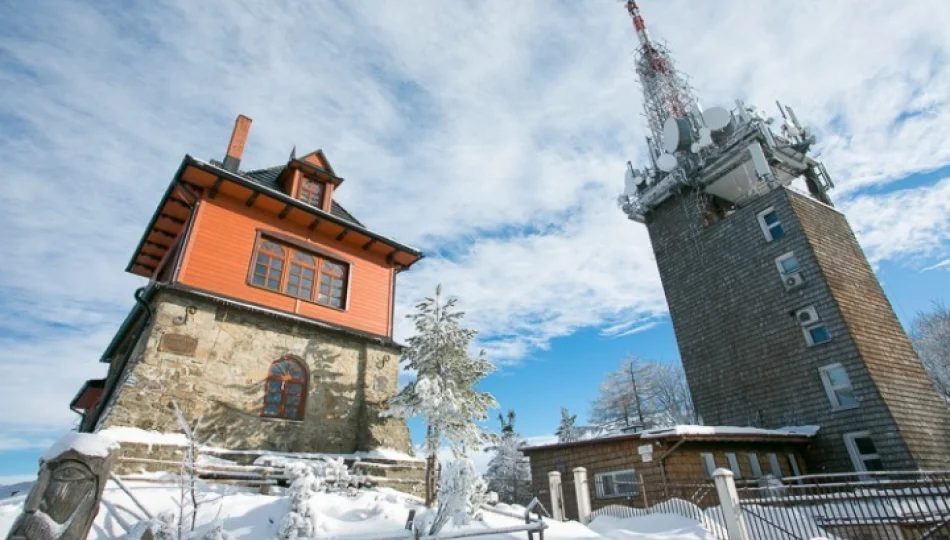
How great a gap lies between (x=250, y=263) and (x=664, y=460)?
13.9 metres

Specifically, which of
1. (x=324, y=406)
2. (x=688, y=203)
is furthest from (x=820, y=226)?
(x=324, y=406)

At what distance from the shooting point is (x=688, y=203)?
2348 centimetres

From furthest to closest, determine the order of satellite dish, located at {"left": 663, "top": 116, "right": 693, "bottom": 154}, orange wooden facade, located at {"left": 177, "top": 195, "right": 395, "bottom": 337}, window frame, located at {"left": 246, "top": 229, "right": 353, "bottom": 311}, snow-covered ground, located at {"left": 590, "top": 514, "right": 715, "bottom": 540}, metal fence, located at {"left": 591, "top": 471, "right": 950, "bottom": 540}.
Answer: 1. satellite dish, located at {"left": 663, "top": 116, "right": 693, "bottom": 154}
2. window frame, located at {"left": 246, "top": 229, "right": 353, "bottom": 311}
3. orange wooden facade, located at {"left": 177, "top": 195, "right": 395, "bottom": 337}
4. snow-covered ground, located at {"left": 590, "top": 514, "right": 715, "bottom": 540}
5. metal fence, located at {"left": 591, "top": 471, "right": 950, "bottom": 540}

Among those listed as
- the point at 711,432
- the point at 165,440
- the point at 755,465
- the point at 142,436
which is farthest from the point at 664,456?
the point at 142,436

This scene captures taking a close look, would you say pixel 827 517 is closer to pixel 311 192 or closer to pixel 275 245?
pixel 275 245

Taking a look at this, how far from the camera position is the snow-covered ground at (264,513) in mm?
6977

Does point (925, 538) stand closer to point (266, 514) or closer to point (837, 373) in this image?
point (837, 373)

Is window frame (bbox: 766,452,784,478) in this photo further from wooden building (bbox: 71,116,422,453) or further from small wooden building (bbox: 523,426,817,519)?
wooden building (bbox: 71,116,422,453)

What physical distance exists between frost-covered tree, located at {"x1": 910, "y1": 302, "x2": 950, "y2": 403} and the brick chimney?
37459 mm

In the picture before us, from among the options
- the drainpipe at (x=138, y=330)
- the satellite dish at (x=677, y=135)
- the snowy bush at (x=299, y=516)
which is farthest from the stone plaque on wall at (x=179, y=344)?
the satellite dish at (x=677, y=135)

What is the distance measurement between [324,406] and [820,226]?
21.4 metres

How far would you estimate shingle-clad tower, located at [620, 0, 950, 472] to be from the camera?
15727mm

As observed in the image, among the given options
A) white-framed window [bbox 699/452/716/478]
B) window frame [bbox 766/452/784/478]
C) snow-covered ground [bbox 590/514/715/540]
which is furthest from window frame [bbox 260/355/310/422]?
window frame [bbox 766/452/784/478]

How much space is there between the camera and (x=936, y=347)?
28.6m
